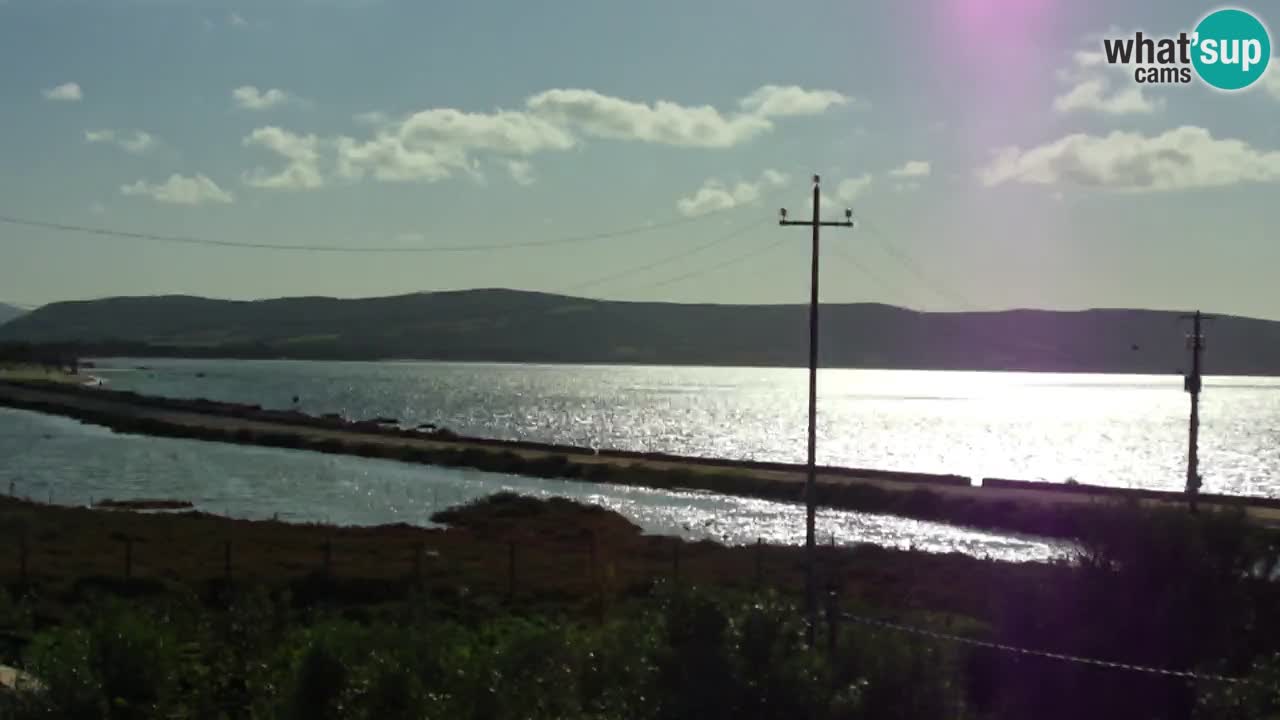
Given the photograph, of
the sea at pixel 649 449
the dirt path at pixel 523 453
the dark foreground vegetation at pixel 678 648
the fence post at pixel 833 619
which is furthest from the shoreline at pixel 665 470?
the fence post at pixel 833 619

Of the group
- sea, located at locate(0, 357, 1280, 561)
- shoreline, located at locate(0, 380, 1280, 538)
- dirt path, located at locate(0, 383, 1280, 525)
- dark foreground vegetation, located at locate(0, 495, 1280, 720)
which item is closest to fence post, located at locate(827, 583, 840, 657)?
dark foreground vegetation, located at locate(0, 495, 1280, 720)

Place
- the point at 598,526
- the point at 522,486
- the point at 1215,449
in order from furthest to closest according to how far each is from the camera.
Answer: the point at 1215,449
the point at 522,486
the point at 598,526

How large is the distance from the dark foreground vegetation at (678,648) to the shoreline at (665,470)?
1831 cm

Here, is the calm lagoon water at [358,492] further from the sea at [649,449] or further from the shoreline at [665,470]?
the shoreline at [665,470]

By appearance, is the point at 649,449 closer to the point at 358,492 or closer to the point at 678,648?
the point at 358,492

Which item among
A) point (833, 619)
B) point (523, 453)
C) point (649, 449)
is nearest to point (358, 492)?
point (523, 453)

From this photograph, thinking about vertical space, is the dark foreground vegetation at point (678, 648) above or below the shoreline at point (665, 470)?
above

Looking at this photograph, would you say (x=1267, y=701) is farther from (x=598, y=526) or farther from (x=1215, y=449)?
(x=1215, y=449)

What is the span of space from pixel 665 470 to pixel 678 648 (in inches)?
2997

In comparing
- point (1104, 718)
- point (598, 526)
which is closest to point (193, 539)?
point (598, 526)

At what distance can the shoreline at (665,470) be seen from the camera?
223 feet

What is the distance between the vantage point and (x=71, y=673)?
12992 millimetres

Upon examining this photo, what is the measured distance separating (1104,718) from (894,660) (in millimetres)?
5660

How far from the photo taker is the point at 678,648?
12.4 metres
